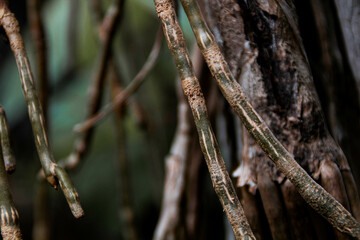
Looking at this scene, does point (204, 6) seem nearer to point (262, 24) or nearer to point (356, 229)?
point (262, 24)

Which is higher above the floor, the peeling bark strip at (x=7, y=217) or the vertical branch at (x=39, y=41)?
the vertical branch at (x=39, y=41)

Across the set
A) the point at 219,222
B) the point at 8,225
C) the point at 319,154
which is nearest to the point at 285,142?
the point at 319,154

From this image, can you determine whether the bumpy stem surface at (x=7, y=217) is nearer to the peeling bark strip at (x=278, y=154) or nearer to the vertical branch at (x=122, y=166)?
the peeling bark strip at (x=278, y=154)

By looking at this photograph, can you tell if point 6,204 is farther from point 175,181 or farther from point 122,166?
point 122,166

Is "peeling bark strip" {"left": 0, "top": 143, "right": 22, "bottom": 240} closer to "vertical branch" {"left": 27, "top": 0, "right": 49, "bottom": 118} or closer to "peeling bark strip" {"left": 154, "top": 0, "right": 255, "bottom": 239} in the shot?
"peeling bark strip" {"left": 154, "top": 0, "right": 255, "bottom": 239}

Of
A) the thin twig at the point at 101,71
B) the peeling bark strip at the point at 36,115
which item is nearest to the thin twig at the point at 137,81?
the thin twig at the point at 101,71

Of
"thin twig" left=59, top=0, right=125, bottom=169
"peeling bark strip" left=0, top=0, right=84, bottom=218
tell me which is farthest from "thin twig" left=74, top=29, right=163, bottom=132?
"peeling bark strip" left=0, top=0, right=84, bottom=218
